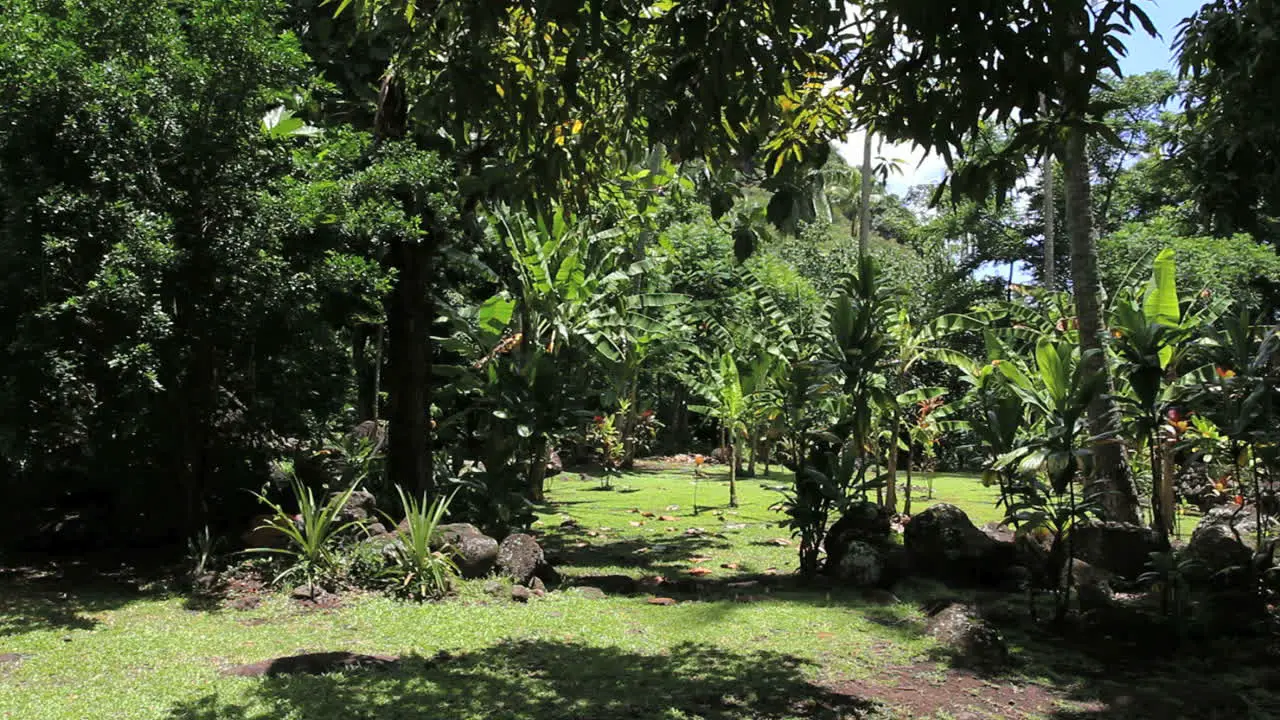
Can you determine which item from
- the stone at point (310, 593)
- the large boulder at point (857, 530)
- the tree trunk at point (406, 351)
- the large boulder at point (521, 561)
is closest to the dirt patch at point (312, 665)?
the stone at point (310, 593)

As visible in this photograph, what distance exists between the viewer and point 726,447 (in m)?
25.4

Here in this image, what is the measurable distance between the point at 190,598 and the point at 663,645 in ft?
11.7

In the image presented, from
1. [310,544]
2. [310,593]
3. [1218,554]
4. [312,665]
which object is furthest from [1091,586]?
[310,544]

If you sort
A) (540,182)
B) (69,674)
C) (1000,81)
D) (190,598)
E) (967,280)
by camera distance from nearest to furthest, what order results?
(1000,81) < (540,182) < (69,674) < (190,598) < (967,280)

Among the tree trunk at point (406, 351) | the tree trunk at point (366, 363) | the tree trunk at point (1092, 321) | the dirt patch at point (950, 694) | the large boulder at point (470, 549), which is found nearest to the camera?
the dirt patch at point (950, 694)

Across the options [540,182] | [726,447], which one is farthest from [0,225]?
[726,447]

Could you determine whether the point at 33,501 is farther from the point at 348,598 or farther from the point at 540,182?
the point at 540,182

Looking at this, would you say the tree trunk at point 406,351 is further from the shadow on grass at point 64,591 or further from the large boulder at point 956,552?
the large boulder at point 956,552

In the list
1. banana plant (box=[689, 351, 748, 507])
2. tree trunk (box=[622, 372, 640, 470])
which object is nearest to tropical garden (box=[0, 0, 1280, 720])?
banana plant (box=[689, 351, 748, 507])

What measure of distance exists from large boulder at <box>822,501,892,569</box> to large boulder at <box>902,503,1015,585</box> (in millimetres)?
331

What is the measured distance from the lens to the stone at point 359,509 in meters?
7.82

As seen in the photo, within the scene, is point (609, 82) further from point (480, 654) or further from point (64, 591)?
point (64, 591)

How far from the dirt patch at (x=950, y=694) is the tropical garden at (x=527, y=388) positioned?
0.04 metres

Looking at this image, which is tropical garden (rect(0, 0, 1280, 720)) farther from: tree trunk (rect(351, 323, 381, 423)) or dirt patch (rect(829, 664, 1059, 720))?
tree trunk (rect(351, 323, 381, 423))
